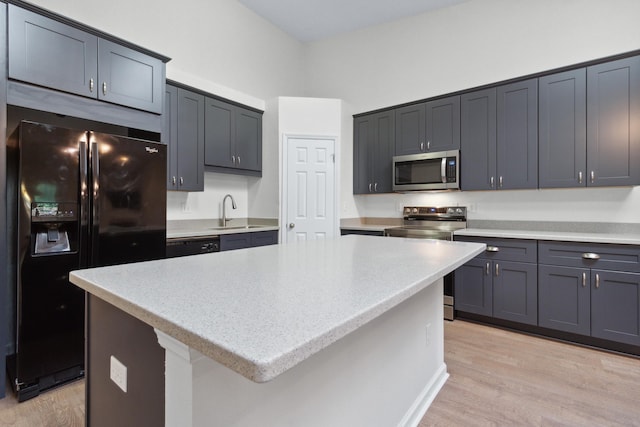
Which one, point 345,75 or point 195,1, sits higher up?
point 195,1

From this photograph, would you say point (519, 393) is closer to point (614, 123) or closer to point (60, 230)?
point (614, 123)

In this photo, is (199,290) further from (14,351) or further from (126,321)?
(14,351)

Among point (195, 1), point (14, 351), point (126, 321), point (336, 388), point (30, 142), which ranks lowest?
point (14, 351)

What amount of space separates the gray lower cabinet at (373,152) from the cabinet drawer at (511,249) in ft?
4.44

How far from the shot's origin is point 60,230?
204 cm

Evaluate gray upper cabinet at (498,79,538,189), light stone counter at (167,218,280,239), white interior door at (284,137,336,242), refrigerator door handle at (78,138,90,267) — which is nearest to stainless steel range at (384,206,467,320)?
gray upper cabinet at (498,79,538,189)

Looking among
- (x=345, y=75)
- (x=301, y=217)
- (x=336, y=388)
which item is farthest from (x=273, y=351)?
(x=345, y=75)

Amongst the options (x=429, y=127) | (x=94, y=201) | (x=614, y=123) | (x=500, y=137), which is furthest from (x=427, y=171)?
(x=94, y=201)

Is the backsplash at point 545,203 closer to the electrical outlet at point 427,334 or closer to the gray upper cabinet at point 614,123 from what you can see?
the gray upper cabinet at point 614,123

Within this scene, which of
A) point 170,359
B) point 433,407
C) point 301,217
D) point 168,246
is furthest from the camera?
point 301,217

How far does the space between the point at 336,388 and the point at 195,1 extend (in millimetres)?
4099

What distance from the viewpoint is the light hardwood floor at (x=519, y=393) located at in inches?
68.1

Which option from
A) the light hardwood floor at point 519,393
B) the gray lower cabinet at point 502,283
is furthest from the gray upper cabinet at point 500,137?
the light hardwood floor at point 519,393

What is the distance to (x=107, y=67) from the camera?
2354mm
